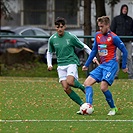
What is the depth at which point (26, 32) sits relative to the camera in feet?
107

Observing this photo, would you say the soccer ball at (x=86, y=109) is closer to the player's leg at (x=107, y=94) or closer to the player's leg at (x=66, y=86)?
the player's leg at (x=107, y=94)

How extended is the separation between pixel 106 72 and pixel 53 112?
131 cm

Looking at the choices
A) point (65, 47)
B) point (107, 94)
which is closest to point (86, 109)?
point (107, 94)

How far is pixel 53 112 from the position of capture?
42.7ft

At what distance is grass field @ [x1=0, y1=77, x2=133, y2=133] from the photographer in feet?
35.4

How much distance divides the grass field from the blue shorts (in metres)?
0.64

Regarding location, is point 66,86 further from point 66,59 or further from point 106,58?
point 106,58

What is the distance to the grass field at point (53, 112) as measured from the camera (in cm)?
1078

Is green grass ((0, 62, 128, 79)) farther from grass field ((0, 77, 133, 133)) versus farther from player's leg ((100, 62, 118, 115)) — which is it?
player's leg ((100, 62, 118, 115))

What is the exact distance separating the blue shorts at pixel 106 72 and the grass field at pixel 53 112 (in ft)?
2.09

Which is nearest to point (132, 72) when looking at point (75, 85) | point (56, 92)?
point (56, 92)

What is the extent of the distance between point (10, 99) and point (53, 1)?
95.5ft

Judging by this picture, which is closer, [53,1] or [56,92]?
[56,92]

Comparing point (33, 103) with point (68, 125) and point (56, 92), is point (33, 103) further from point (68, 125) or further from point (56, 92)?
point (68, 125)
